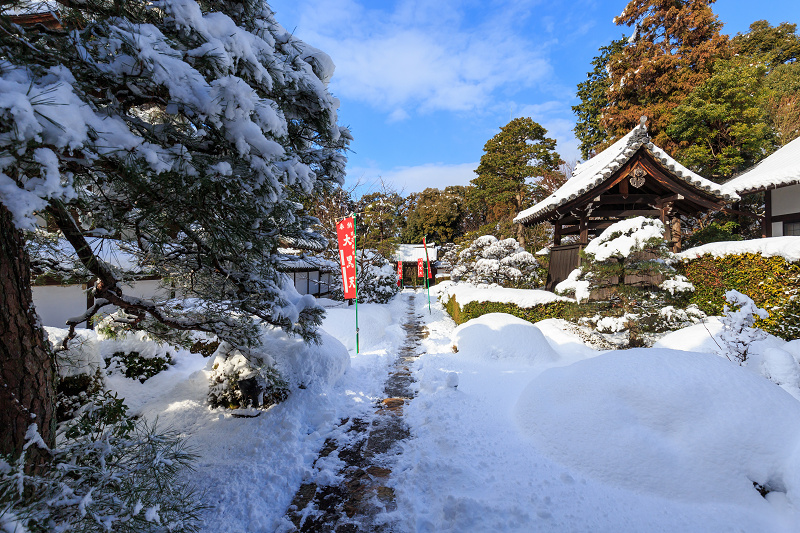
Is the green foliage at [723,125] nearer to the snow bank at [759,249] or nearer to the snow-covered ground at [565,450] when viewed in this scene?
the snow bank at [759,249]

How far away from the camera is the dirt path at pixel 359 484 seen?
2.52 metres

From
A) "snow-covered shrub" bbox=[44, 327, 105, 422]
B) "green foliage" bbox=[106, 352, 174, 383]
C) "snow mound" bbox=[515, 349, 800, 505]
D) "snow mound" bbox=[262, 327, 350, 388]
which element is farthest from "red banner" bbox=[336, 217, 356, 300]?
"snow mound" bbox=[515, 349, 800, 505]

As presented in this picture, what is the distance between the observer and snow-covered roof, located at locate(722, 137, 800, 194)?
7.37 meters

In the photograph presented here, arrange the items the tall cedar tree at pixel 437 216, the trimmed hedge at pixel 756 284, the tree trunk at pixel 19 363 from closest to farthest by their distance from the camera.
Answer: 1. the tree trunk at pixel 19 363
2. the trimmed hedge at pixel 756 284
3. the tall cedar tree at pixel 437 216

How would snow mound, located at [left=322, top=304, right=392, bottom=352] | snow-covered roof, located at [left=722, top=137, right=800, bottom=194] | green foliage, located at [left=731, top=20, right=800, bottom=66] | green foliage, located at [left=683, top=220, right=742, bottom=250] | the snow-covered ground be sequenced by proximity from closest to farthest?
the snow-covered ground → snow-covered roof, located at [left=722, top=137, right=800, bottom=194] → snow mound, located at [left=322, top=304, right=392, bottom=352] → green foliage, located at [left=683, top=220, right=742, bottom=250] → green foliage, located at [left=731, top=20, right=800, bottom=66]

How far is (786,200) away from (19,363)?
1458 centimetres

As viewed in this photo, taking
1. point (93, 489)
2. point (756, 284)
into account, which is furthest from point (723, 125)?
point (93, 489)

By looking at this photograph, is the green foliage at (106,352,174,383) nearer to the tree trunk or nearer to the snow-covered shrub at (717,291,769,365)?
the tree trunk

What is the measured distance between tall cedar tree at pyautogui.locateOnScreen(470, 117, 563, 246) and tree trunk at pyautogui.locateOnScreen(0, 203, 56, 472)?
21.7 m

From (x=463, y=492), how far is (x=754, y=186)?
10780 mm

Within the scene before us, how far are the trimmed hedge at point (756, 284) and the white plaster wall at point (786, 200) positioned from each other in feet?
17.5

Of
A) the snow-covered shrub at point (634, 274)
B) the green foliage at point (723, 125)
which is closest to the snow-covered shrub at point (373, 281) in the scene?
the snow-covered shrub at point (634, 274)

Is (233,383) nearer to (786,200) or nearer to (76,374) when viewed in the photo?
(76,374)

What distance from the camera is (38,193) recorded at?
1070mm
